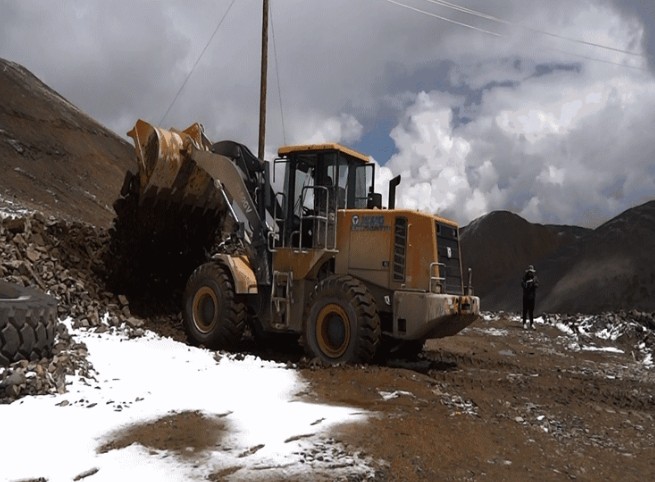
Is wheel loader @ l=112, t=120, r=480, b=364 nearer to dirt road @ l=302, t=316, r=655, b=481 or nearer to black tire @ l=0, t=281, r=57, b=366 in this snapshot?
dirt road @ l=302, t=316, r=655, b=481

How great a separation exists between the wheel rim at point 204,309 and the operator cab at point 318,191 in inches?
53.9

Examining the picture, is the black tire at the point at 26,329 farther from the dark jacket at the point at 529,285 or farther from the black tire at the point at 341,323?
the dark jacket at the point at 529,285

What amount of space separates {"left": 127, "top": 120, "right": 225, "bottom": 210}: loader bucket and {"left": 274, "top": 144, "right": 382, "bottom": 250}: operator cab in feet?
4.48

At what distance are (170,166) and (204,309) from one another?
2402 millimetres

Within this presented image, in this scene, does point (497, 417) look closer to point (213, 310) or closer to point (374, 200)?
point (374, 200)

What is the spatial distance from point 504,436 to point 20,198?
25622 mm

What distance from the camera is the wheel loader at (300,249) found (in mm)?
8859

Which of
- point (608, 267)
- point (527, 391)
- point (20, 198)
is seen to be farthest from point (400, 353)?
point (20, 198)

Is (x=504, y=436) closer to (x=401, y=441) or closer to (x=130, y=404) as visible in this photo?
(x=401, y=441)

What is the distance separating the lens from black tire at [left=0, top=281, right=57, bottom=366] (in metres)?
6.86

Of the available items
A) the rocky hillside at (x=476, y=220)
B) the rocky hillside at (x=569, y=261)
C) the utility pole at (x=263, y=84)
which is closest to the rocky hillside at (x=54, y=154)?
the rocky hillside at (x=476, y=220)

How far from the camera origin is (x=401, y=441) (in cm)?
555

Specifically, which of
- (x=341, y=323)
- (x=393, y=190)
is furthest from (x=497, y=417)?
(x=393, y=190)

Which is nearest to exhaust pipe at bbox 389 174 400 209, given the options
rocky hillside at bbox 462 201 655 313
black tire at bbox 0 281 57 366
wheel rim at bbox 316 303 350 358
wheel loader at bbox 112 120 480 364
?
wheel loader at bbox 112 120 480 364
